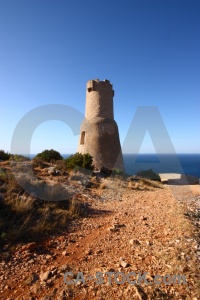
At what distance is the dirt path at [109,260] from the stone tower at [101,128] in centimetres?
896

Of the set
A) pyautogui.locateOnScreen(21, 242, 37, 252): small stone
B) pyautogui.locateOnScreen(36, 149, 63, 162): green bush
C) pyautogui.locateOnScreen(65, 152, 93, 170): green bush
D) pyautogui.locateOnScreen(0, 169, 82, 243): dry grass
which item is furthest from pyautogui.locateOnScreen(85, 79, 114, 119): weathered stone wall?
pyautogui.locateOnScreen(21, 242, 37, 252): small stone

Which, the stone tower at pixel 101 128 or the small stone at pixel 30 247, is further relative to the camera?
the stone tower at pixel 101 128

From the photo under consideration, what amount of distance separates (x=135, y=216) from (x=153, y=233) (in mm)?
1215

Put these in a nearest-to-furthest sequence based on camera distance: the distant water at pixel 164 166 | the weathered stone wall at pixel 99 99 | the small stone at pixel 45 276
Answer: the small stone at pixel 45 276
the weathered stone wall at pixel 99 99
the distant water at pixel 164 166

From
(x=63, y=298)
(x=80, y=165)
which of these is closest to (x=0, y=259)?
(x=63, y=298)

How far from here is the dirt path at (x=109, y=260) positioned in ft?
7.93

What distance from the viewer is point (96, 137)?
14.0 metres

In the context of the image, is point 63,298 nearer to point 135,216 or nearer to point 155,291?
point 155,291

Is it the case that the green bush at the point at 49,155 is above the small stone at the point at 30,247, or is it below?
above

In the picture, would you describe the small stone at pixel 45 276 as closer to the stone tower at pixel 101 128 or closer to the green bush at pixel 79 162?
the green bush at pixel 79 162

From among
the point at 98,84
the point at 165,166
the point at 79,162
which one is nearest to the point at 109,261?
the point at 79,162

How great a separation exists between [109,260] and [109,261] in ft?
0.08

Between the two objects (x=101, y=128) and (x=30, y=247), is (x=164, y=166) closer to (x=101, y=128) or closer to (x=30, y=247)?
(x=101, y=128)

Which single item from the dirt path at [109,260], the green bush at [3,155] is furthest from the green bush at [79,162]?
the dirt path at [109,260]
